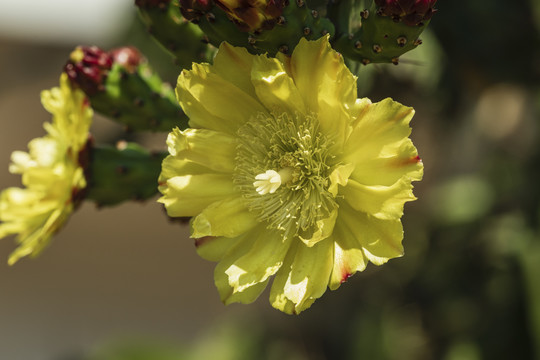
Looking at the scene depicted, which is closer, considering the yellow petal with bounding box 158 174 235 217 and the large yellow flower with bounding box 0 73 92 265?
the yellow petal with bounding box 158 174 235 217

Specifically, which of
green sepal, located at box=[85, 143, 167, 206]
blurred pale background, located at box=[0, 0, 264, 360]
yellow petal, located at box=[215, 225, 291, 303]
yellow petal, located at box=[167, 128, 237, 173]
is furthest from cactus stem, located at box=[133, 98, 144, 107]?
blurred pale background, located at box=[0, 0, 264, 360]

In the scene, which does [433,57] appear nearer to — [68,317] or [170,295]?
[170,295]

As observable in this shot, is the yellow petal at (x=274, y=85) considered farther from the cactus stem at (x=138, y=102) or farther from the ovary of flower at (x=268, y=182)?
the cactus stem at (x=138, y=102)

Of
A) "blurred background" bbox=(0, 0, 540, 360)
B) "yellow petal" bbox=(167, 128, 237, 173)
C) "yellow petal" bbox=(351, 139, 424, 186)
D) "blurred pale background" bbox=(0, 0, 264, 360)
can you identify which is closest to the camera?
"yellow petal" bbox=(351, 139, 424, 186)

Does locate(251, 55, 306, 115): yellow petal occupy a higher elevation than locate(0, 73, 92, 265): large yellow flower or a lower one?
higher

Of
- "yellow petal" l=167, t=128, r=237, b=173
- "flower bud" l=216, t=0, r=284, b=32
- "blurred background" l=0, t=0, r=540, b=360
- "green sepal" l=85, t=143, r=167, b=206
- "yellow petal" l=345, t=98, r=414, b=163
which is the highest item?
"flower bud" l=216, t=0, r=284, b=32

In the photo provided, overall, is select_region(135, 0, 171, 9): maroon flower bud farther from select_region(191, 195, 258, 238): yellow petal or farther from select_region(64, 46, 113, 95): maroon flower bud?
select_region(191, 195, 258, 238): yellow petal

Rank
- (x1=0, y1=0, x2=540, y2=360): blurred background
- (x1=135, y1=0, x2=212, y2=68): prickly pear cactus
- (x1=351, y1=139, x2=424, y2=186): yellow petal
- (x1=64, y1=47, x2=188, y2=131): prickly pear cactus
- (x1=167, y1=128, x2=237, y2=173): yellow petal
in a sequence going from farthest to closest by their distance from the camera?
(x1=0, y1=0, x2=540, y2=360): blurred background, (x1=64, y1=47, x2=188, y2=131): prickly pear cactus, (x1=135, y1=0, x2=212, y2=68): prickly pear cactus, (x1=167, y1=128, x2=237, y2=173): yellow petal, (x1=351, y1=139, x2=424, y2=186): yellow petal

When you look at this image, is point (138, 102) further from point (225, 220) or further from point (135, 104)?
point (225, 220)
